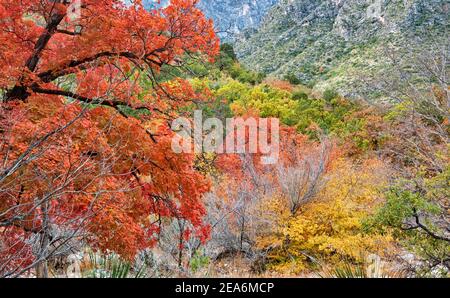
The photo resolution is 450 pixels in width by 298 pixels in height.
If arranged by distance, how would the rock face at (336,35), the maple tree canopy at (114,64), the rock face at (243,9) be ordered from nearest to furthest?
the maple tree canopy at (114,64), the rock face at (336,35), the rock face at (243,9)

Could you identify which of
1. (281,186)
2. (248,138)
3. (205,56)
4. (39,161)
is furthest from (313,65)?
(39,161)

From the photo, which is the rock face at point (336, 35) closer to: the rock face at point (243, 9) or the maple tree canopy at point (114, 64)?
the rock face at point (243, 9)

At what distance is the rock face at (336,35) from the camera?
48188 mm

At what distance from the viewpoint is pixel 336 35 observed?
59656 mm

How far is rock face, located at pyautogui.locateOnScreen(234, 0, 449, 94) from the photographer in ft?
158

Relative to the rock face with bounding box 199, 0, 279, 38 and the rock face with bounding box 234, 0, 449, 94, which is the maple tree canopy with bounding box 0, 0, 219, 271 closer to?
the rock face with bounding box 234, 0, 449, 94

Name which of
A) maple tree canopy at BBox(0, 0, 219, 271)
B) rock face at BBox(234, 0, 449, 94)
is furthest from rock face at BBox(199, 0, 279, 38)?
maple tree canopy at BBox(0, 0, 219, 271)

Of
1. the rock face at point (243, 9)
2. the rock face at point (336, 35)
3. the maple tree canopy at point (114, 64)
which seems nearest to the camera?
the maple tree canopy at point (114, 64)

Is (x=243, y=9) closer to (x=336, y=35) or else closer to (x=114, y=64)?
(x=336, y=35)

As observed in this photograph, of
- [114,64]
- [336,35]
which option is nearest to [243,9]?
[336,35]

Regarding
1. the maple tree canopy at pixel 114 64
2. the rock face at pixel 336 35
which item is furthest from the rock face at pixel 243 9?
the maple tree canopy at pixel 114 64
